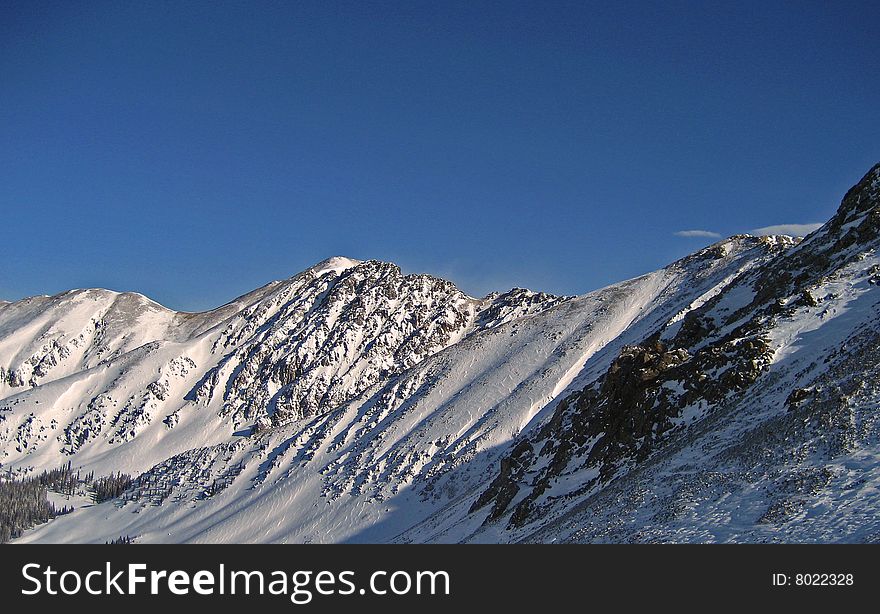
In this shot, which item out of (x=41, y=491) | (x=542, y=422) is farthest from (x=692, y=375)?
(x=41, y=491)

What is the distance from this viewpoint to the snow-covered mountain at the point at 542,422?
28500mm

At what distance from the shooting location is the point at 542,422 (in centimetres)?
8956

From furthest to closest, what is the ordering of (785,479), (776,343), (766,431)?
(776,343) < (766,431) < (785,479)

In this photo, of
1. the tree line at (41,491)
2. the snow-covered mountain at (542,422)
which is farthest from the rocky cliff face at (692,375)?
the tree line at (41,491)

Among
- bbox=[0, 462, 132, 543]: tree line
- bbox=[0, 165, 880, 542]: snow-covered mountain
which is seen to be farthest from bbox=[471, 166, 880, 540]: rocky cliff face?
bbox=[0, 462, 132, 543]: tree line

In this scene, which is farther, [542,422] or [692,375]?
[542,422]

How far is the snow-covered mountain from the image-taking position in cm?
2850

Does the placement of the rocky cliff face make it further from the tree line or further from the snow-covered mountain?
the tree line

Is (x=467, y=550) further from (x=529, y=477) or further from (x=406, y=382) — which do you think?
(x=406, y=382)

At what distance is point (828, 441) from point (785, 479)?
3.27 metres

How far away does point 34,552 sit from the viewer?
72.7ft

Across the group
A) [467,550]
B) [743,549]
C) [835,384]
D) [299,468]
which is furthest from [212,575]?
[299,468]

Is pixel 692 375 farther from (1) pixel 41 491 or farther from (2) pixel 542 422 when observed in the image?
(1) pixel 41 491

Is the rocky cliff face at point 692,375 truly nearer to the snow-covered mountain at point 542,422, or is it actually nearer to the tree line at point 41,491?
the snow-covered mountain at point 542,422
